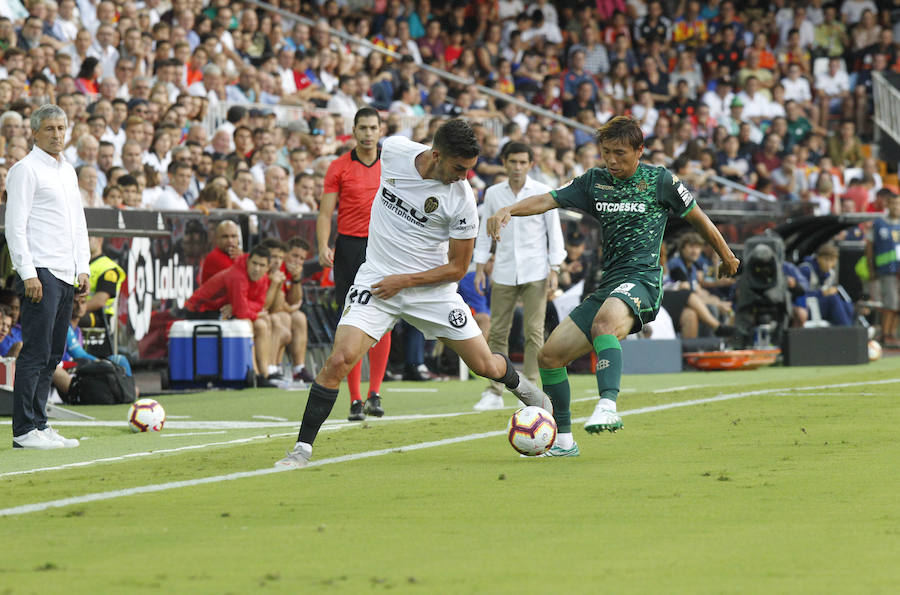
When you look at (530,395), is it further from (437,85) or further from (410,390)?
(437,85)

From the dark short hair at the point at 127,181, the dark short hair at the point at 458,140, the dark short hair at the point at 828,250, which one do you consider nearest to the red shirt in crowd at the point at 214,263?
the dark short hair at the point at 127,181

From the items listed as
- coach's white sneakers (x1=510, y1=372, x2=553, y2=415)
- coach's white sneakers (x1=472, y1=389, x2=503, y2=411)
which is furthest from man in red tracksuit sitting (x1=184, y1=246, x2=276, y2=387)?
coach's white sneakers (x1=510, y1=372, x2=553, y2=415)

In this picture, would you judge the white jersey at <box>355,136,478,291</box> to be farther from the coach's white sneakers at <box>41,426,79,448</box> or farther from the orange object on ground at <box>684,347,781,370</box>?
the orange object on ground at <box>684,347,781,370</box>

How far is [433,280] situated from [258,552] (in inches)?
134

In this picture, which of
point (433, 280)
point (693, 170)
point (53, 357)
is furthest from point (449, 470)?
point (693, 170)

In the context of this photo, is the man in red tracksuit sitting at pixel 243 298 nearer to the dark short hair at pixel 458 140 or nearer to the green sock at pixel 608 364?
the green sock at pixel 608 364

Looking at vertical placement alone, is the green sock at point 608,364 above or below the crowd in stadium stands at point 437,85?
below

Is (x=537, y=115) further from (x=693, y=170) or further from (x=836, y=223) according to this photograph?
(x=836, y=223)

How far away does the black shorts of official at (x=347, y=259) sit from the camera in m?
11.9

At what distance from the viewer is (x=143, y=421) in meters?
11.1

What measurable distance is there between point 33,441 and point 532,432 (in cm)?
370

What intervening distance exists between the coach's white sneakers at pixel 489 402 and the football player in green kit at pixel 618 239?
398cm

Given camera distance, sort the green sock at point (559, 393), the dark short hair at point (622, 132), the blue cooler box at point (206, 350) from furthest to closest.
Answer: the blue cooler box at point (206, 350) → the green sock at point (559, 393) → the dark short hair at point (622, 132)

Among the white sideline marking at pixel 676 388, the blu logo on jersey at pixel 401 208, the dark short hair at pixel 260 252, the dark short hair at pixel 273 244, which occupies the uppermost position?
the dark short hair at pixel 273 244
